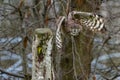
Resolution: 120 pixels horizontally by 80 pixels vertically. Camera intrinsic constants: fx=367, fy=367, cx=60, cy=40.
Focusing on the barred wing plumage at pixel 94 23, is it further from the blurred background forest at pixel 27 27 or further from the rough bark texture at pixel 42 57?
the blurred background forest at pixel 27 27

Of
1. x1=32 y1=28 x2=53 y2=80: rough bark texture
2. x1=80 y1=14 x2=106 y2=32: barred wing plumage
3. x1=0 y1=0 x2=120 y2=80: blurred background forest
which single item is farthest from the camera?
x1=0 y1=0 x2=120 y2=80: blurred background forest

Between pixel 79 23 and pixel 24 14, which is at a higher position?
pixel 79 23

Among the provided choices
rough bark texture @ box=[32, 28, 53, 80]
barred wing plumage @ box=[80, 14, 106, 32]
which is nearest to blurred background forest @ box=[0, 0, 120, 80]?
barred wing plumage @ box=[80, 14, 106, 32]

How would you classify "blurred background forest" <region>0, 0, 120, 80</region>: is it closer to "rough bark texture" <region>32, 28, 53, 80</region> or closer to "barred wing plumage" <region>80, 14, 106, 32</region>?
"barred wing plumage" <region>80, 14, 106, 32</region>

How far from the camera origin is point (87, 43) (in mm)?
3785

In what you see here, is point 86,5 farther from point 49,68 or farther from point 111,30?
point 49,68

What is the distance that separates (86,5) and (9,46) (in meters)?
1.13

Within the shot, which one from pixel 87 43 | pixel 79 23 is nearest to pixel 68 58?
pixel 87 43

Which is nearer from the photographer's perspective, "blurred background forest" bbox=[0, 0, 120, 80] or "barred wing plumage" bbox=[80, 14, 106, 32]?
"barred wing plumage" bbox=[80, 14, 106, 32]

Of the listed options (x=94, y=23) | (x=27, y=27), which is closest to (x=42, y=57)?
(x=94, y=23)

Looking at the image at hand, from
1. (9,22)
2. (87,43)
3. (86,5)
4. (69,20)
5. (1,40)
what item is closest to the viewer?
(69,20)

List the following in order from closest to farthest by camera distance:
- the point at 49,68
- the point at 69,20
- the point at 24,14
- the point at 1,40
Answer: the point at 49,68 → the point at 69,20 → the point at 24,14 → the point at 1,40

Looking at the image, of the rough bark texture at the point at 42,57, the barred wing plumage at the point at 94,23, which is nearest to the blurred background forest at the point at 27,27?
the barred wing plumage at the point at 94,23

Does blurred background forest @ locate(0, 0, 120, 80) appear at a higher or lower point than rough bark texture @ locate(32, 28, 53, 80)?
lower
